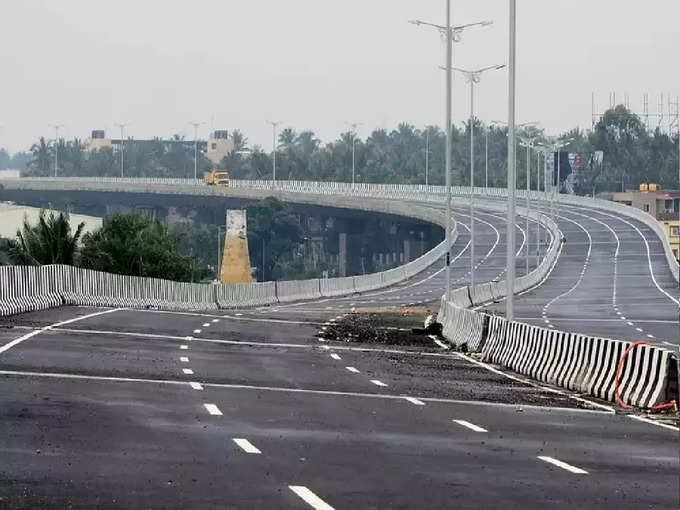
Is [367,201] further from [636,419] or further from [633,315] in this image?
[636,419]

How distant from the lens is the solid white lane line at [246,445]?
58.4ft

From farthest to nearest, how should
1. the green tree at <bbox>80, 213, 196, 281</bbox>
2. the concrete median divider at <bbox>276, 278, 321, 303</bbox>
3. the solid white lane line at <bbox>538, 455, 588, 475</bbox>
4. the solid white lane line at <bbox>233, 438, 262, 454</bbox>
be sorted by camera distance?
the green tree at <bbox>80, 213, 196, 281</bbox> → the concrete median divider at <bbox>276, 278, 321, 303</bbox> → the solid white lane line at <bbox>233, 438, 262, 454</bbox> → the solid white lane line at <bbox>538, 455, 588, 475</bbox>

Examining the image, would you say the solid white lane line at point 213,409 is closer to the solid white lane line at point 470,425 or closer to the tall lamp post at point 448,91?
the solid white lane line at point 470,425

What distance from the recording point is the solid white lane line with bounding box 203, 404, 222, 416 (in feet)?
73.1

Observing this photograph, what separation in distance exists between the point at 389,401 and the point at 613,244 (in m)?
127

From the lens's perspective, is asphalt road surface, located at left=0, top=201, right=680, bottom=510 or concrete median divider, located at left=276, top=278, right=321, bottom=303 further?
concrete median divider, located at left=276, top=278, right=321, bottom=303


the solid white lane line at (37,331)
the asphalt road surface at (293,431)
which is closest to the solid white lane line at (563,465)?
the asphalt road surface at (293,431)

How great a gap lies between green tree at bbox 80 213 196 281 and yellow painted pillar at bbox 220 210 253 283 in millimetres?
21972

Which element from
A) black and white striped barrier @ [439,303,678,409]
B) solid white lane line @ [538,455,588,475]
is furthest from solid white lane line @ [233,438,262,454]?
black and white striped barrier @ [439,303,678,409]

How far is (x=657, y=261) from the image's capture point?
13312cm

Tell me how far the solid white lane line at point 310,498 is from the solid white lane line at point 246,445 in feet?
9.58

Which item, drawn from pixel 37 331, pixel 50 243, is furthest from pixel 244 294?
pixel 37 331

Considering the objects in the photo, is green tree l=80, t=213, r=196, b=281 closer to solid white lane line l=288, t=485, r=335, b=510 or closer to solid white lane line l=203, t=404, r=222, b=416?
solid white lane line l=203, t=404, r=222, b=416

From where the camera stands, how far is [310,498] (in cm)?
1409
